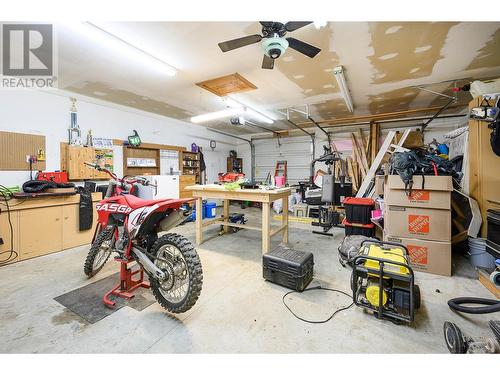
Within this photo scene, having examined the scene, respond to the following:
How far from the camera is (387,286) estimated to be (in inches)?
69.8

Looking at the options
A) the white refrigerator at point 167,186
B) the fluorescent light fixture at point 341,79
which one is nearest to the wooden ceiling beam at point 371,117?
the fluorescent light fixture at point 341,79

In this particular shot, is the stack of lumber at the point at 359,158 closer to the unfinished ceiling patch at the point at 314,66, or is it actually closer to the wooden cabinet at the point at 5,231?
the unfinished ceiling patch at the point at 314,66

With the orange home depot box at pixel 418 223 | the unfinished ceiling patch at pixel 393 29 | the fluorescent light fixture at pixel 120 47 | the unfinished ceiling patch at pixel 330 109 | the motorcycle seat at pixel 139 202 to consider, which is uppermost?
the unfinished ceiling patch at pixel 330 109

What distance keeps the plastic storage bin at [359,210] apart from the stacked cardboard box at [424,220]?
811mm

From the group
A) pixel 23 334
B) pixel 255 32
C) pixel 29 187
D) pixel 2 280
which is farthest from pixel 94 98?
pixel 23 334

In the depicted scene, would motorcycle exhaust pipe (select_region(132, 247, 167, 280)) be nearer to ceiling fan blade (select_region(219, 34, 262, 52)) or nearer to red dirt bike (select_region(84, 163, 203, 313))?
Answer: red dirt bike (select_region(84, 163, 203, 313))

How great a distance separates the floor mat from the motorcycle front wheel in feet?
1.07

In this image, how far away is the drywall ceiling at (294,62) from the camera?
2398mm

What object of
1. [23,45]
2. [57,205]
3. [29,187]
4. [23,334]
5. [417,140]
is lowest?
[23,334]

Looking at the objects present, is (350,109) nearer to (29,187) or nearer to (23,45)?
(23,45)

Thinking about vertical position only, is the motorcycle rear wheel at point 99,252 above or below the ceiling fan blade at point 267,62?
below

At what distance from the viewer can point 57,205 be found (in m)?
3.44

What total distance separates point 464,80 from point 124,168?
7.12 m

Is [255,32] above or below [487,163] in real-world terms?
above
